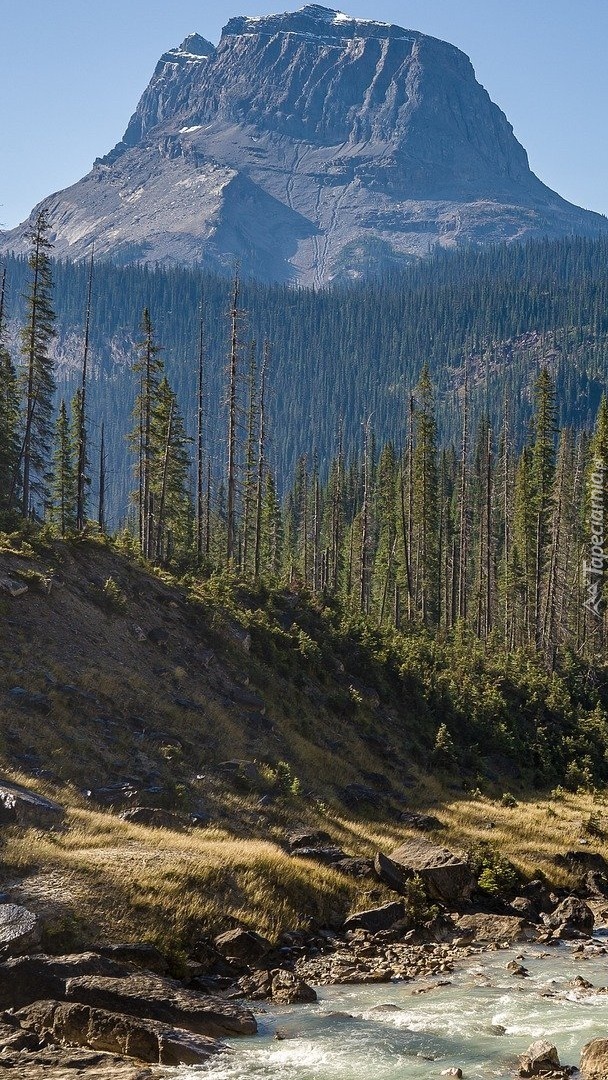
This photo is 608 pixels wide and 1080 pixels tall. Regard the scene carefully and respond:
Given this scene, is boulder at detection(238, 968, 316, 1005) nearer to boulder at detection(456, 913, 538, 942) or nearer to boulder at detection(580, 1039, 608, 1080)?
→ boulder at detection(580, 1039, 608, 1080)

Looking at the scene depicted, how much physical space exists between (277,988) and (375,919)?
15.6 feet

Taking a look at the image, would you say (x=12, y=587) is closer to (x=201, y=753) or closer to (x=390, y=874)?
(x=201, y=753)

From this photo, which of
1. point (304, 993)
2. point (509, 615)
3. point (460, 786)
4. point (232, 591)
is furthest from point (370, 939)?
point (509, 615)

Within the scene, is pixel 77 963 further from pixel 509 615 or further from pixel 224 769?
pixel 509 615

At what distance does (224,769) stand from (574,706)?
25.8 m

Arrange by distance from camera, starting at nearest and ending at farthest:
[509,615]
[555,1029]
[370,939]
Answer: [555,1029]
[370,939]
[509,615]

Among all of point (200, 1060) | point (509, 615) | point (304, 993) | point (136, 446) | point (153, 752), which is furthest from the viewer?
point (509, 615)

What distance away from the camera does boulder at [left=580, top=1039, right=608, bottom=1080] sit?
1517cm

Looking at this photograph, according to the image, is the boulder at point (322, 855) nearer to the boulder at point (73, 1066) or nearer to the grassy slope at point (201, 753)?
the grassy slope at point (201, 753)

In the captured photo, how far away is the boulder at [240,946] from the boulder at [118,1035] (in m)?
4.58

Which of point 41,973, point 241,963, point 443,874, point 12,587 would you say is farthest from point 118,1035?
point 12,587

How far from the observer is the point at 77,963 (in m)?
17.8

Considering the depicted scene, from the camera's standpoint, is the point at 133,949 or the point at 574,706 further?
the point at 574,706

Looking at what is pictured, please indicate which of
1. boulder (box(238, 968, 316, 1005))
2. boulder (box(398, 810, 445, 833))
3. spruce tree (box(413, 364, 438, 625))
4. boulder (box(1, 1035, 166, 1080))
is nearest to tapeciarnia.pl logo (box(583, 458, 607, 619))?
spruce tree (box(413, 364, 438, 625))
